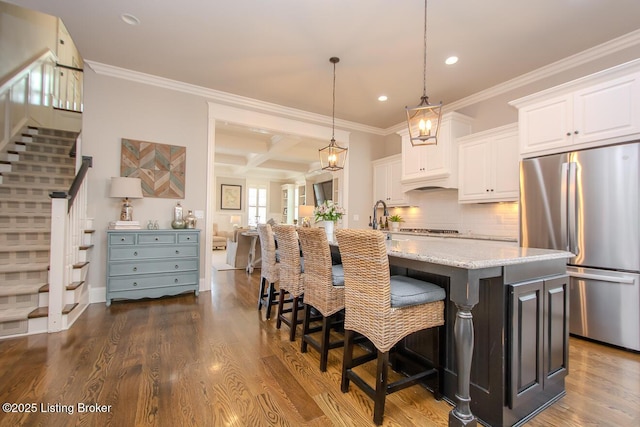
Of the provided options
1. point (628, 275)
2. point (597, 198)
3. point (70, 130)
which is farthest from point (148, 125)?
point (628, 275)

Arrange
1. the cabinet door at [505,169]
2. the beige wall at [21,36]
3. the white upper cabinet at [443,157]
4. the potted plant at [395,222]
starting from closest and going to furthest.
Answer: the cabinet door at [505,169] → the beige wall at [21,36] → the white upper cabinet at [443,157] → the potted plant at [395,222]

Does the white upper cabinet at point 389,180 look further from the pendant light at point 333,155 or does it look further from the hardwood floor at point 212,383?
the hardwood floor at point 212,383

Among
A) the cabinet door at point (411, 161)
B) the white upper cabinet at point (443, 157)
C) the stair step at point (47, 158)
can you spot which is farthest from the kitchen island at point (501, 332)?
the stair step at point (47, 158)

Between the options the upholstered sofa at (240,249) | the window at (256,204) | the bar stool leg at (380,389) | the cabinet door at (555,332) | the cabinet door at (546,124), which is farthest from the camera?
the window at (256,204)

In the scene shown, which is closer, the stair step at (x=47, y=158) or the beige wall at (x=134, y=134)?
the beige wall at (x=134, y=134)

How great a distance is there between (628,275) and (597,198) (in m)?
0.69

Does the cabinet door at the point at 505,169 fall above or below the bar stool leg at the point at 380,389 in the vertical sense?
above

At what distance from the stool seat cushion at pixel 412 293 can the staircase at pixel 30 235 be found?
9.89ft

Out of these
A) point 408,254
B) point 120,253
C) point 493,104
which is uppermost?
point 493,104

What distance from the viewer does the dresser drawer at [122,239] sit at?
333cm

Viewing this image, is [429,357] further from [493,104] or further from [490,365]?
[493,104]

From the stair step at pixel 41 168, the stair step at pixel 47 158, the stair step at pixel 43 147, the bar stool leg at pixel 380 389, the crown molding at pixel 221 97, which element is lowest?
the bar stool leg at pixel 380 389

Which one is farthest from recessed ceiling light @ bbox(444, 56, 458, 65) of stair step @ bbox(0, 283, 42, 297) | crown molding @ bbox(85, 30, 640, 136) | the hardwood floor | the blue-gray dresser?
stair step @ bbox(0, 283, 42, 297)

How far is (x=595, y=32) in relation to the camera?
2.81 metres
